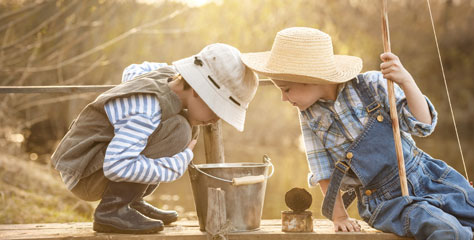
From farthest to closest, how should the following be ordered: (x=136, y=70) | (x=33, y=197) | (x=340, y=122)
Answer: (x=33, y=197), (x=136, y=70), (x=340, y=122)

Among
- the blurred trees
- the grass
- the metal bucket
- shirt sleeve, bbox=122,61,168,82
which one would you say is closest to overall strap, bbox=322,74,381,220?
the metal bucket

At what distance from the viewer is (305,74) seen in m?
3.00

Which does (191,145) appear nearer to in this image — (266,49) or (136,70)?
(136,70)

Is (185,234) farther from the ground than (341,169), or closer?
closer

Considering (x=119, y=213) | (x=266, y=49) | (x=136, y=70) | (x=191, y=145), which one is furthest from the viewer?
(x=266, y=49)

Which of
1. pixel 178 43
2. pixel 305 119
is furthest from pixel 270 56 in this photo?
pixel 178 43

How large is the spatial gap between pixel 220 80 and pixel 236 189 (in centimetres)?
54

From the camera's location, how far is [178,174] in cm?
294

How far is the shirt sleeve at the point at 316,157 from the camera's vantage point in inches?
125

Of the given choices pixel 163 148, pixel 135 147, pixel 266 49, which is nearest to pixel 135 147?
pixel 135 147

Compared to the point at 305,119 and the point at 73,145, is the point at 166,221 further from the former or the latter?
the point at 305,119

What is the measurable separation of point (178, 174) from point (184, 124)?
242mm

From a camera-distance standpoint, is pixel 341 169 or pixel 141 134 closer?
pixel 141 134

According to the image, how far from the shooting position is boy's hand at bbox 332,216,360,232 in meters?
3.04
